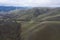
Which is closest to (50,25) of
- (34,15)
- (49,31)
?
(49,31)

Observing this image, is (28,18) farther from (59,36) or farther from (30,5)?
(59,36)

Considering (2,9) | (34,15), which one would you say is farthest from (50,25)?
(2,9)

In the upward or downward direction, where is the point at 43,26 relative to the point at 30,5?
downward

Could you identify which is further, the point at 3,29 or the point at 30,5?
the point at 30,5

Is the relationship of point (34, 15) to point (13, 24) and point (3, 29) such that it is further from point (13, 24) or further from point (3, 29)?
point (3, 29)

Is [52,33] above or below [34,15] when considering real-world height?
below

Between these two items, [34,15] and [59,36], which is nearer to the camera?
[59,36]

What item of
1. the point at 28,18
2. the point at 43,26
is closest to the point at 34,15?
the point at 28,18

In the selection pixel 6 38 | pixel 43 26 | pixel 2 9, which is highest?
pixel 2 9
